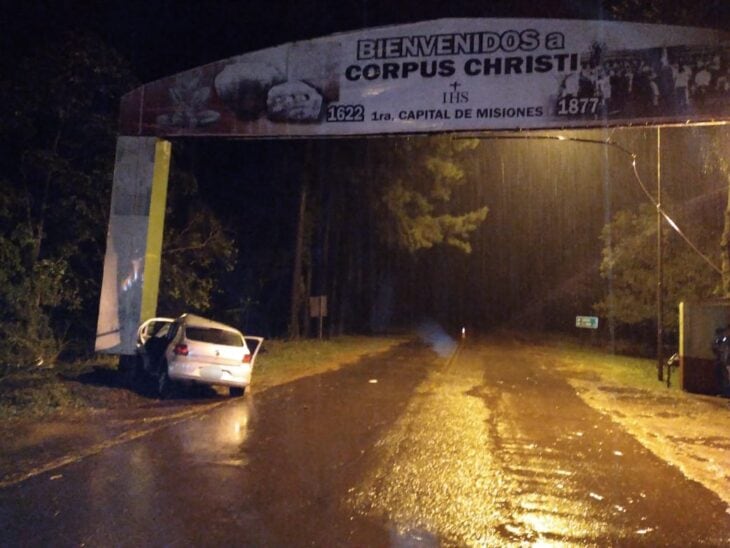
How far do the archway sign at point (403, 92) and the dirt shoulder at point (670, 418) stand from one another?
572cm

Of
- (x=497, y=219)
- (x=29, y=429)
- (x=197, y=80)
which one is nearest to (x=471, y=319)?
(x=497, y=219)

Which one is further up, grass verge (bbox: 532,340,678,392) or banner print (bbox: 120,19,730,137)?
banner print (bbox: 120,19,730,137)

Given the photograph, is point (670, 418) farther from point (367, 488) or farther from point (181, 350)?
point (181, 350)

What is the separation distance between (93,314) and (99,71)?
674 cm

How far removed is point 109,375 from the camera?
704 inches

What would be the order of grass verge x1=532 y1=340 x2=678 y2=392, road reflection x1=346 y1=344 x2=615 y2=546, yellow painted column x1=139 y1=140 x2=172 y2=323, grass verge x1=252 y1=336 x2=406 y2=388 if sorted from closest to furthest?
Result: road reflection x1=346 y1=344 x2=615 y2=546, yellow painted column x1=139 y1=140 x2=172 y2=323, grass verge x1=252 y1=336 x2=406 y2=388, grass verge x1=532 y1=340 x2=678 y2=392

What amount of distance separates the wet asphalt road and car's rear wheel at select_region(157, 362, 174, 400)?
5.56ft

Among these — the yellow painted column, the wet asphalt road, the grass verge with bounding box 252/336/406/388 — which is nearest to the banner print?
the yellow painted column

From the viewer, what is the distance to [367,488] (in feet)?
28.2

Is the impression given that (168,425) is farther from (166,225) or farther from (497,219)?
(497,219)

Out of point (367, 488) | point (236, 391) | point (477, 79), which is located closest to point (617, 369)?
point (477, 79)

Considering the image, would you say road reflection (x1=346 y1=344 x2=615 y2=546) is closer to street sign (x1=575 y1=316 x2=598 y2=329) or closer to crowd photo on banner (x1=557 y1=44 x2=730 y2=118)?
crowd photo on banner (x1=557 y1=44 x2=730 y2=118)

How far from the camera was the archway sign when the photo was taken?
1548 cm

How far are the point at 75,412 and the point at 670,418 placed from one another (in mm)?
10911
